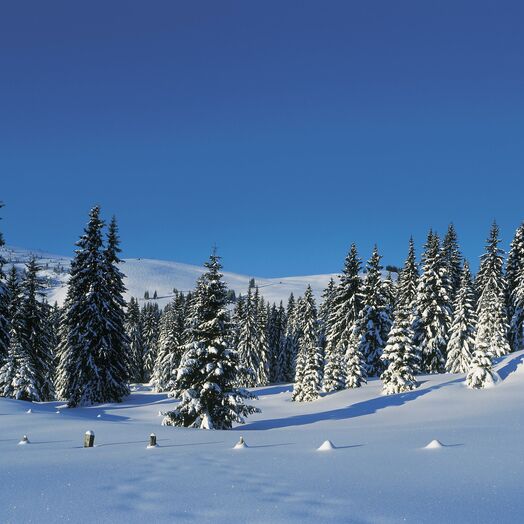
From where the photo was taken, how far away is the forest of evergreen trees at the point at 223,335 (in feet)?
69.9

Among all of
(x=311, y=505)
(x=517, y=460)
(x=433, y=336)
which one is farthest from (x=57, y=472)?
(x=433, y=336)

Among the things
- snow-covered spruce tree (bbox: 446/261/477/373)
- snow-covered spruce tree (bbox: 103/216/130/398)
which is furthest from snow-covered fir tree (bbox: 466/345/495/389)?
snow-covered spruce tree (bbox: 103/216/130/398)

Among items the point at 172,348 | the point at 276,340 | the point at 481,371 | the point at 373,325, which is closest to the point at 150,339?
the point at 276,340

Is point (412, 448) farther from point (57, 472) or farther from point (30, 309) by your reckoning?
point (30, 309)

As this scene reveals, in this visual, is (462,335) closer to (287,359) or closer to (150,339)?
(287,359)

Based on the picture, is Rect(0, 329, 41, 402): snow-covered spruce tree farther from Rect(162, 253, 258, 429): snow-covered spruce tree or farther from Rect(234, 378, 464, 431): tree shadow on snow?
Rect(234, 378, 464, 431): tree shadow on snow

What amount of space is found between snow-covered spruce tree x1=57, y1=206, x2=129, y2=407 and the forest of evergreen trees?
77 millimetres

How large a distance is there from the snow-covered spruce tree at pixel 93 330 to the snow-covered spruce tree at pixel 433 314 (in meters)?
28.3

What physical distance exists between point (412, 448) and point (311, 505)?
538cm

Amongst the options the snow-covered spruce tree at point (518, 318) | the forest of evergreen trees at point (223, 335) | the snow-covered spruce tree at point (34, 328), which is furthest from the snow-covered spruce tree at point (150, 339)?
the snow-covered spruce tree at point (518, 318)

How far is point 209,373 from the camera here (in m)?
20.7

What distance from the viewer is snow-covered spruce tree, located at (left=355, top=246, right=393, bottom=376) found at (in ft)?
149

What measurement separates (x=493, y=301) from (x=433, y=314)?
6.63 metres

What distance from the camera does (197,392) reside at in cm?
2069
